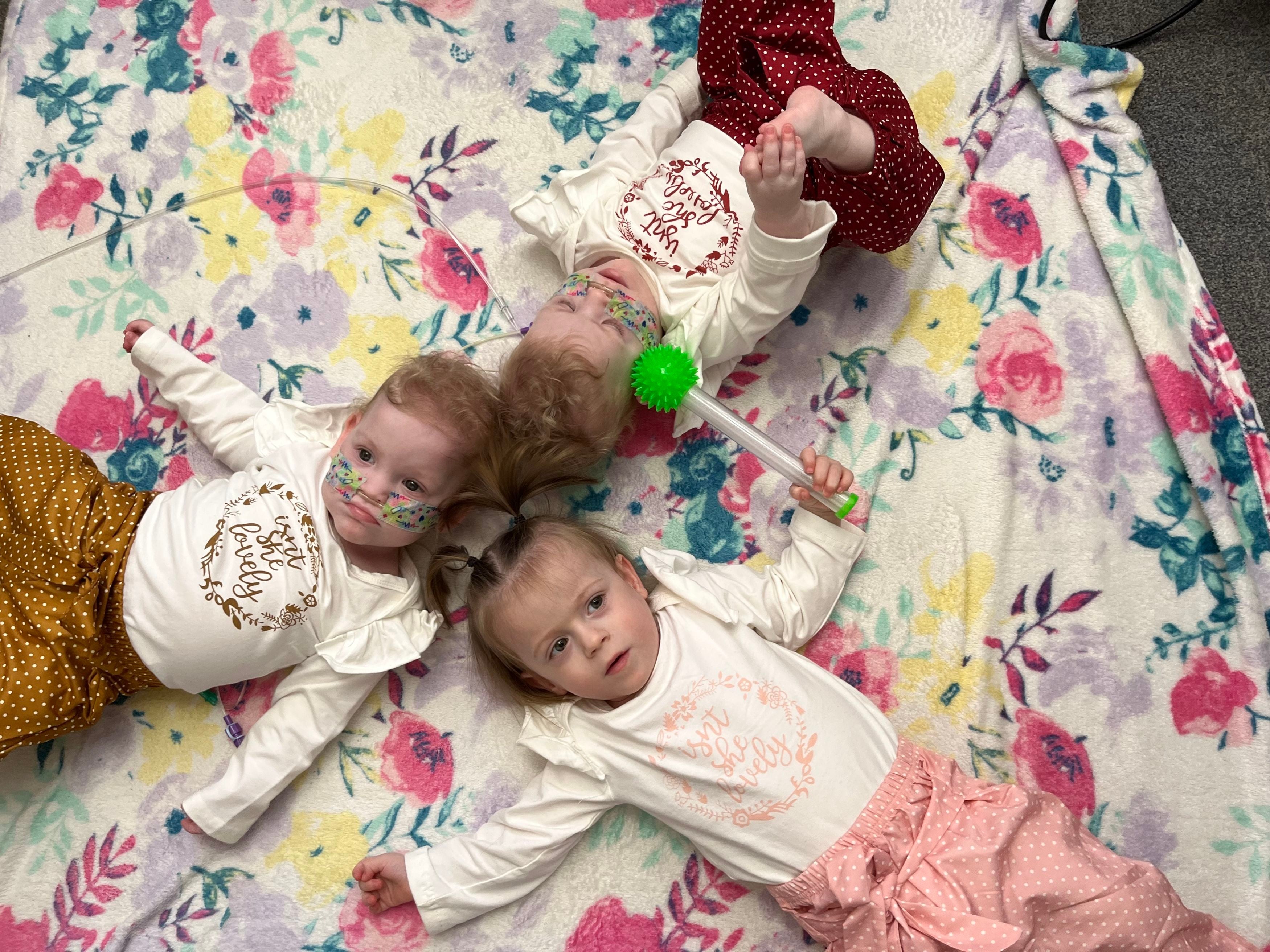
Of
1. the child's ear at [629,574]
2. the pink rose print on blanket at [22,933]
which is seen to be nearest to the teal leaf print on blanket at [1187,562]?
the child's ear at [629,574]

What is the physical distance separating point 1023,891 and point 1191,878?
23 cm

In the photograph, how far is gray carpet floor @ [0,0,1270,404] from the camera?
126 centimetres

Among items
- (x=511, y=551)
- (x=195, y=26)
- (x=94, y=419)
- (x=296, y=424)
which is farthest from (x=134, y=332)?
(x=511, y=551)

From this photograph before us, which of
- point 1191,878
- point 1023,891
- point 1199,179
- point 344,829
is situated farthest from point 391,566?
point 1199,179

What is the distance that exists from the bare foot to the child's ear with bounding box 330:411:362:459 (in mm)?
571

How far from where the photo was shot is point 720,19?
1.22m

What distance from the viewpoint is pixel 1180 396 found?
111 centimetres

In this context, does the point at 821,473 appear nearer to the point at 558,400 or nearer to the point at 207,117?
the point at 558,400

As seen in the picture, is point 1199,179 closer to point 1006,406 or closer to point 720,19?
point 1006,406

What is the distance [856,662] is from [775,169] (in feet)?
1.87

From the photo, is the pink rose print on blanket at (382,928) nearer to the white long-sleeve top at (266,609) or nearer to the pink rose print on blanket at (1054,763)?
the white long-sleeve top at (266,609)

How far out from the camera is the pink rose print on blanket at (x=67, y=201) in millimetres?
1272

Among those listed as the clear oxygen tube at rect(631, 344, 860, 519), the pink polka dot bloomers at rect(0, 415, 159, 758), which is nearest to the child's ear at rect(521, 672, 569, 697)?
the clear oxygen tube at rect(631, 344, 860, 519)

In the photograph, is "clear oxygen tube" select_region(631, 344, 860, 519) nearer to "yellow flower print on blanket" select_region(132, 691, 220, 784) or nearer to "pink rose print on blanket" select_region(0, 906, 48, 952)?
"yellow flower print on blanket" select_region(132, 691, 220, 784)
